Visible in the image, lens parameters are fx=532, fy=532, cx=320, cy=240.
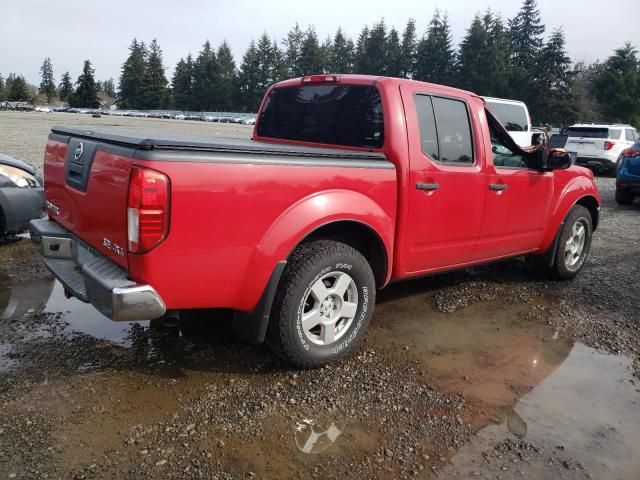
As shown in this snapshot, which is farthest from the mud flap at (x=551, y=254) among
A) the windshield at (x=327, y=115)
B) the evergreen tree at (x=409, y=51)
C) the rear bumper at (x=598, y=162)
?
the evergreen tree at (x=409, y=51)

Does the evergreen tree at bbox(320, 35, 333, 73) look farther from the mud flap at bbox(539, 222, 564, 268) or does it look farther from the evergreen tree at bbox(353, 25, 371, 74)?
the mud flap at bbox(539, 222, 564, 268)

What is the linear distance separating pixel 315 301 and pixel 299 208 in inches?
25.2

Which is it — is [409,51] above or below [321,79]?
above

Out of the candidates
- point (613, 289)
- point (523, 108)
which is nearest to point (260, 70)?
point (523, 108)

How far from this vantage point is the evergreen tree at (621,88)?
51.7 m

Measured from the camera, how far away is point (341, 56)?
341 ft

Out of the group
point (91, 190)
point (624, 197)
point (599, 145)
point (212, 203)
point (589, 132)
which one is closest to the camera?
point (212, 203)

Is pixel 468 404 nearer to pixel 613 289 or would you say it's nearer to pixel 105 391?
pixel 105 391

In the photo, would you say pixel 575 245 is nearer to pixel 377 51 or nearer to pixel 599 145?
pixel 599 145

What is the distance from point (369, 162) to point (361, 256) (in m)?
0.63

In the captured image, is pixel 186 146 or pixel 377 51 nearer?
pixel 186 146

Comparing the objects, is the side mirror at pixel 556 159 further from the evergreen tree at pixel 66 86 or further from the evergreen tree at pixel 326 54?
the evergreen tree at pixel 66 86

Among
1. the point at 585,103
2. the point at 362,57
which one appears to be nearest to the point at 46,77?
the point at 362,57

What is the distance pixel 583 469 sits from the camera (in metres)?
2.65
